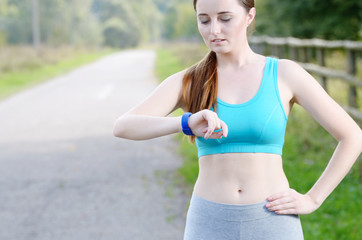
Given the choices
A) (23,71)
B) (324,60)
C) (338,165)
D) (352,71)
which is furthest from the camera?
(23,71)

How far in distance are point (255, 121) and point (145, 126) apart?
1.30 feet

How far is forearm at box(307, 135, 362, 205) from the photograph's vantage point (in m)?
2.03

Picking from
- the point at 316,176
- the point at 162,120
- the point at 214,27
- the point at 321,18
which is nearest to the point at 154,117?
the point at 162,120

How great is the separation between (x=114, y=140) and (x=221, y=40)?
7.30m

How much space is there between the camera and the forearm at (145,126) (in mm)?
1932

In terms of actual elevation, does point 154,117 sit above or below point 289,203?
above

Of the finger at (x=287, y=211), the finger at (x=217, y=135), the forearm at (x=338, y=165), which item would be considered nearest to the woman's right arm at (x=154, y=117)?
the finger at (x=217, y=135)

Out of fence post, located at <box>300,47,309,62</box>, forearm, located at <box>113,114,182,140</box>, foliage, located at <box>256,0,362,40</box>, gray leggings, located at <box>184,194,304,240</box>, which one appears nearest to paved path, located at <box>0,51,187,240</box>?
gray leggings, located at <box>184,194,304,240</box>

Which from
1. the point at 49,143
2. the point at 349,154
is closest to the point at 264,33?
the point at 49,143

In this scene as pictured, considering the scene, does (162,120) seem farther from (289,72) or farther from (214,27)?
(289,72)

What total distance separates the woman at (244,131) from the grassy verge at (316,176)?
255 centimetres

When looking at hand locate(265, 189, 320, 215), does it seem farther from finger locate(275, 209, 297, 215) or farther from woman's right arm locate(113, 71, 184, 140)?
woman's right arm locate(113, 71, 184, 140)

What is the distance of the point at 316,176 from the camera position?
5953mm

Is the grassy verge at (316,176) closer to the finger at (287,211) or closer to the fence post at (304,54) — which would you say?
the fence post at (304,54)
